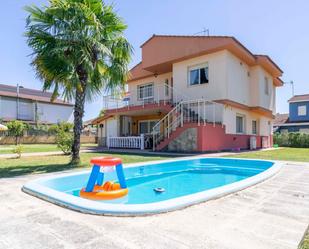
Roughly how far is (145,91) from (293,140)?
18380mm

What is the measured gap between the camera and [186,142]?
16328 millimetres

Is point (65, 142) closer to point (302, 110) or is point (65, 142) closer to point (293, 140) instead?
point (293, 140)

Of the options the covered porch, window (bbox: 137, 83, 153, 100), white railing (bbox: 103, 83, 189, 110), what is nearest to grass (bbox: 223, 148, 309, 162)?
white railing (bbox: 103, 83, 189, 110)

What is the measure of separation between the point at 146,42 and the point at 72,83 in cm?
1392

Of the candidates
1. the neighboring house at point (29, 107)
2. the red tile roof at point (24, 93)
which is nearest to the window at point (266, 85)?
the red tile roof at point (24, 93)

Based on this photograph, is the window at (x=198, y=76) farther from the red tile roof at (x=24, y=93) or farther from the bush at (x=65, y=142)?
the red tile roof at (x=24, y=93)

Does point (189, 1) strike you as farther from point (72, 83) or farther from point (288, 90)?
point (288, 90)

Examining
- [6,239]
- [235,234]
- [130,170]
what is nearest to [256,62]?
[130,170]

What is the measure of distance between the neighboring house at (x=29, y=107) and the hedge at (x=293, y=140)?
33.8m

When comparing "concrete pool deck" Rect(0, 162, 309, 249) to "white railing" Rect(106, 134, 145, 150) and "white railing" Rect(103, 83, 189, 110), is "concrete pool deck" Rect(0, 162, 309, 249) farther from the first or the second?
"white railing" Rect(103, 83, 189, 110)

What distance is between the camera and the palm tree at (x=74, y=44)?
964cm

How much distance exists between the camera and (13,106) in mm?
41000

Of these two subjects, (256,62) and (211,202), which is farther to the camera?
(256,62)

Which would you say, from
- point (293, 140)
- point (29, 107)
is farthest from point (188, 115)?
point (29, 107)
